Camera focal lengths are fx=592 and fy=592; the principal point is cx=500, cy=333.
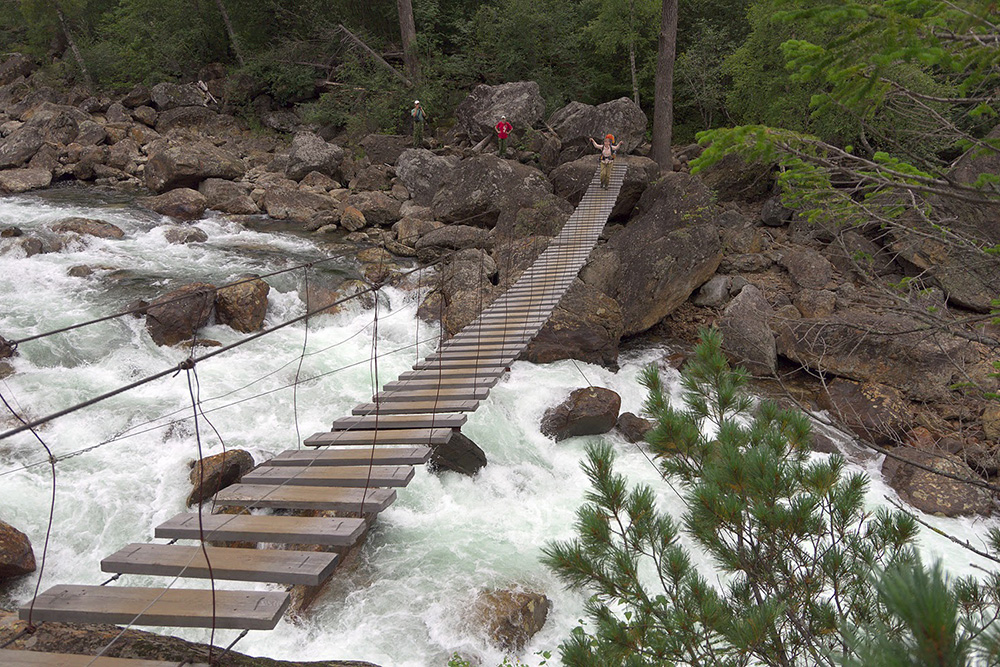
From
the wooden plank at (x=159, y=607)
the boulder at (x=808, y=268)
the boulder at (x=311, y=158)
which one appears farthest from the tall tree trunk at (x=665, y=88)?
the wooden plank at (x=159, y=607)

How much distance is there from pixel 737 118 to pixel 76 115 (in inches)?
575

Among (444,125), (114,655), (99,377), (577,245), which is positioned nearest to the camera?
(114,655)

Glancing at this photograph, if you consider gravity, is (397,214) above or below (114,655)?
below

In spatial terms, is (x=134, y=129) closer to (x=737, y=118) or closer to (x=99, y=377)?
(x=99, y=377)

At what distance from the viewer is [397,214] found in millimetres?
10422

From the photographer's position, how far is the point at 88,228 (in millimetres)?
8547

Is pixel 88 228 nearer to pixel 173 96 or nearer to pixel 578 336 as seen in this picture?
pixel 578 336

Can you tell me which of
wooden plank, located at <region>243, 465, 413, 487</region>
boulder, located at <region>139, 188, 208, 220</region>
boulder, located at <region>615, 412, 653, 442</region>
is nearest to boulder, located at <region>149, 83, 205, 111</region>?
boulder, located at <region>139, 188, 208, 220</region>

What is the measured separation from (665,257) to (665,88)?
14.0ft

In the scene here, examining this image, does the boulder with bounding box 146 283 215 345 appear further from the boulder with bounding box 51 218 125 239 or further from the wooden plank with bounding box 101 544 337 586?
the wooden plank with bounding box 101 544 337 586

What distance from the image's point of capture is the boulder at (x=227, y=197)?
10.5 m

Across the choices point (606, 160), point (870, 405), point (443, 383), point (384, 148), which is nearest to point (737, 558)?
point (443, 383)

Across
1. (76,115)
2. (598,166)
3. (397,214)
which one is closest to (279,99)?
(76,115)

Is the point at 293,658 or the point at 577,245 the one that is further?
the point at 577,245
